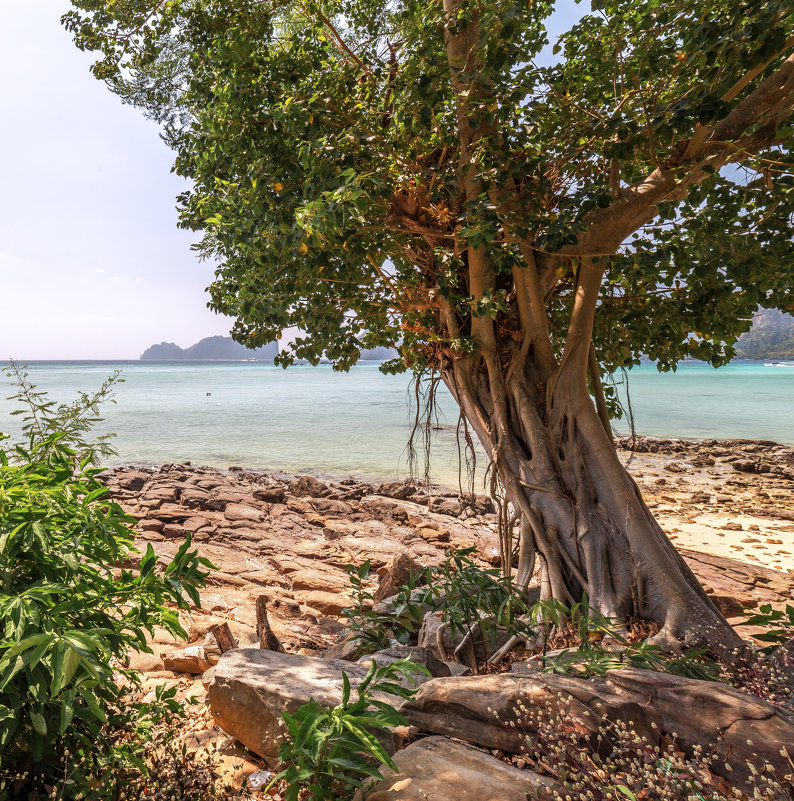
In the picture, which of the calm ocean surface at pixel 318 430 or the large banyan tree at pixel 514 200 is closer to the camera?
the large banyan tree at pixel 514 200

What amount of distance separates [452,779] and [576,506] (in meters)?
2.86

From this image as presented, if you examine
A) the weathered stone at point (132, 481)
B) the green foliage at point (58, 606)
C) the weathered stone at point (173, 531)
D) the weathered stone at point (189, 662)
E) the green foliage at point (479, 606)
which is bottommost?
the weathered stone at point (173, 531)

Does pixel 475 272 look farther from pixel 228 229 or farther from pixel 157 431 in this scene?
pixel 157 431

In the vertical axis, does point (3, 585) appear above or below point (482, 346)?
below

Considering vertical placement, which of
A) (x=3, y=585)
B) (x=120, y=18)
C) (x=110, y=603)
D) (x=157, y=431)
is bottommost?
(x=157, y=431)

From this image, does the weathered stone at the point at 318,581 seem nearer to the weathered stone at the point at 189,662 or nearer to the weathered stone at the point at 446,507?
the weathered stone at the point at 189,662

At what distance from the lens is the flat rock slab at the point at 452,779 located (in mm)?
1549

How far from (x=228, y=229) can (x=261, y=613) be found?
10.1 ft

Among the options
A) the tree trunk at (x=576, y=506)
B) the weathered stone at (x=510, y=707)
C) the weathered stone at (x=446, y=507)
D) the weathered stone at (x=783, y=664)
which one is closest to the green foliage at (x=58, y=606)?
the weathered stone at (x=510, y=707)

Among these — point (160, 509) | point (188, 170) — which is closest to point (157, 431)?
point (160, 509)

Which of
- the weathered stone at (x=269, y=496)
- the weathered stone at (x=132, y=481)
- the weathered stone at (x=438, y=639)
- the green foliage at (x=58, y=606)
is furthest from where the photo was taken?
the weathered stone at (x=132, y=481)

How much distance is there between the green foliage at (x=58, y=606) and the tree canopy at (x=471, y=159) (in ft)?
6.55

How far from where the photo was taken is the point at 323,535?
830 centimetres

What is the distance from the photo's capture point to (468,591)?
361cm
